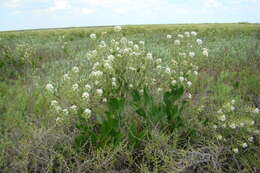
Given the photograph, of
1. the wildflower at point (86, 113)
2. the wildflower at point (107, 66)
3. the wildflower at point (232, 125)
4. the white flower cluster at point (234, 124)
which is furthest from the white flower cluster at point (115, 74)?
the wildflower at point (232, 125)

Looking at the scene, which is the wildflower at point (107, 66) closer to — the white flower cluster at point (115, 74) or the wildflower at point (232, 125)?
the white flower cluster at point (115, 74)

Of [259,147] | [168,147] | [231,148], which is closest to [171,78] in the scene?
[168,147]

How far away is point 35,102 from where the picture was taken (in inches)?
190

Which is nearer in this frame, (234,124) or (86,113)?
(86,113)

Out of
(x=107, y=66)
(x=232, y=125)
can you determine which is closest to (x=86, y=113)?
(x=107, y=66)

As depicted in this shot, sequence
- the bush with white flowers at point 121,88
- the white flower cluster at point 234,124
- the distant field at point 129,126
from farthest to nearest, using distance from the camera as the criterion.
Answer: the white flower cluster at point 234,124
the bush with white flowers at point 121,88
the distant field at point 129,126

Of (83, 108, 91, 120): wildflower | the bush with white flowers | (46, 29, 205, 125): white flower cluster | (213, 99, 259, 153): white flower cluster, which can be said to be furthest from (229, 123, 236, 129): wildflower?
(83, 108, 91, 120): wildflower

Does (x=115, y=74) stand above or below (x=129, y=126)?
above

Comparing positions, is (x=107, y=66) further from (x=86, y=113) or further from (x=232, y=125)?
(x=232, y=125)

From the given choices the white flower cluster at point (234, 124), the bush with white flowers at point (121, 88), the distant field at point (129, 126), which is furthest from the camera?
the white flower cluster at point (234, 124)

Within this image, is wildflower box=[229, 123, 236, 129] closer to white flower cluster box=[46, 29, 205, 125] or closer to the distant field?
the distant field

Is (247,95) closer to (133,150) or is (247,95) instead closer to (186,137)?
(186,137)

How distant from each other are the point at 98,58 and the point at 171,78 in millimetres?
999

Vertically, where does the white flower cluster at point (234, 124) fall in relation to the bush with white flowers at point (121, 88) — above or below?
below
